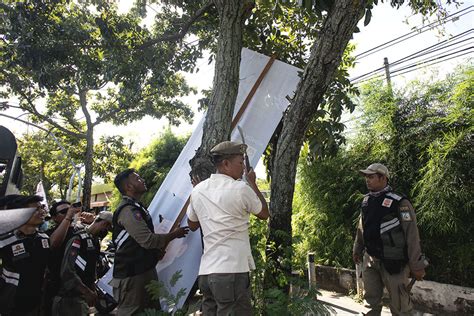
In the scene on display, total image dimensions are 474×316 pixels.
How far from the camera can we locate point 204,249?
8.41ft

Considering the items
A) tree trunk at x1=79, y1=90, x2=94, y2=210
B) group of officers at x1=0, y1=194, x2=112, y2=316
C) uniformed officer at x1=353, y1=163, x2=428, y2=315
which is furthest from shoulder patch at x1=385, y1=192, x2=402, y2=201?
tree trunk at x1=79, y1=90, x2=94, y2=210

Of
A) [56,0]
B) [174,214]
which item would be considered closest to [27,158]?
[56,0]

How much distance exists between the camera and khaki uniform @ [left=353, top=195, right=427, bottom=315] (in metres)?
3.40

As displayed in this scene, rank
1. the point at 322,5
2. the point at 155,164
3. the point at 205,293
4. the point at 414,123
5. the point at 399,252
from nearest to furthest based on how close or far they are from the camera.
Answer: the point at 205,293 → the point at 322,5 → the point at 399,252 → the point at 414,123 → the point at 155,164

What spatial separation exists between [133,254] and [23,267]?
79cm

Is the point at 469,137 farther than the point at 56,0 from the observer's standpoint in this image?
No

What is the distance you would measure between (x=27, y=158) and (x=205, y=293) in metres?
24.3

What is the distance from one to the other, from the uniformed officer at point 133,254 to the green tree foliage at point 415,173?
124 centimetres

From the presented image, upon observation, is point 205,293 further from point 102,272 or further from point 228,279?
point 102,272

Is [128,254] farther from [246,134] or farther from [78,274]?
[246,134]

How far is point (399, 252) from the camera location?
11.4 feet

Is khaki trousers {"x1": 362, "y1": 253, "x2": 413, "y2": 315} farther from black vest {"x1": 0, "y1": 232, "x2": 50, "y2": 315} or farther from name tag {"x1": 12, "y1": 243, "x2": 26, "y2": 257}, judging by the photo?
name tag {"x1": 12, "y1": 243, "x2": 26, "y2": 257}

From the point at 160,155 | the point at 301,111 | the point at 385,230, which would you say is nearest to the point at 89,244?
the point at 301,111

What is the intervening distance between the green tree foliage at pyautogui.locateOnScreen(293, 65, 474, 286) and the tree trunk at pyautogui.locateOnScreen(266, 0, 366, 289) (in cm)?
26
